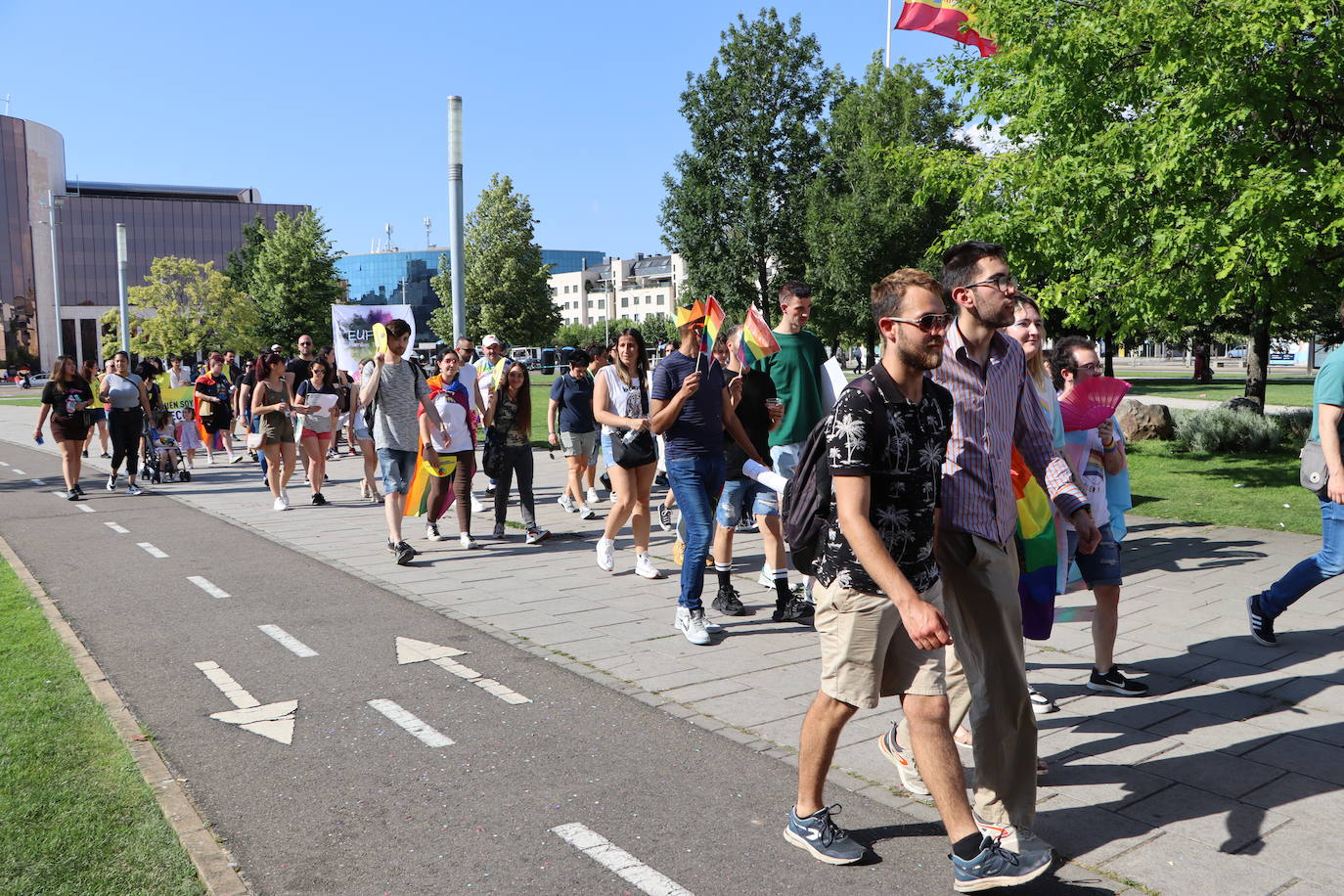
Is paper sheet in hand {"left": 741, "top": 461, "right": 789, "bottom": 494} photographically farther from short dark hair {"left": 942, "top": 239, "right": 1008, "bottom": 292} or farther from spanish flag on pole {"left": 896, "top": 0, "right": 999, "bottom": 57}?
spanish flag on pole {"left": 896, "top": 0, "right": 999, "bottom": 57}

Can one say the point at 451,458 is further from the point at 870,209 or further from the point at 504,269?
the point at 504,269

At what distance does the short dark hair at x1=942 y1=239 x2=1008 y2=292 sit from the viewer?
→ 3.38 m

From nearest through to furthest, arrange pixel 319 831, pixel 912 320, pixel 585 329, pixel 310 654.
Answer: pixel 912 320
pixel 319 831
pixel 310 654
pixel 585 329

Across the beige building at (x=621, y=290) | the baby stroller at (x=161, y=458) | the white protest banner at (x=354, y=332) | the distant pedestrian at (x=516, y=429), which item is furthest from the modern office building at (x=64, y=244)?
the distant pedestrian at (x=516, y=429)

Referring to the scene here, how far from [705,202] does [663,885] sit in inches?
1907

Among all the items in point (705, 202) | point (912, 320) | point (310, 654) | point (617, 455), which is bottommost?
point (310, 654)

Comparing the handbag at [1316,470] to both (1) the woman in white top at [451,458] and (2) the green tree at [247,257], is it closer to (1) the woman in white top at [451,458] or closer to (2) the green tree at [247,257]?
(1) the woman in white top at [451,458]

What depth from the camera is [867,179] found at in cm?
4362

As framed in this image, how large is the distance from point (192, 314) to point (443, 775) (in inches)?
2228

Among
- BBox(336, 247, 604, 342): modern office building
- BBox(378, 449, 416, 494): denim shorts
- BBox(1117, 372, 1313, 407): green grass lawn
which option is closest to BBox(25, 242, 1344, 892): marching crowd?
BBox(378, 449, 416, 494): denim shorts

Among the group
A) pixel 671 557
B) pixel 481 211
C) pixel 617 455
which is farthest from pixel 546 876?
pixel 481 211

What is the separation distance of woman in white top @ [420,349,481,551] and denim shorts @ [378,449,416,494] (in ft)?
0.52

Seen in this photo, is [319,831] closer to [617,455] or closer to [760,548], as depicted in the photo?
[617,455]

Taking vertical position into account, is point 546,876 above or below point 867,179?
below
